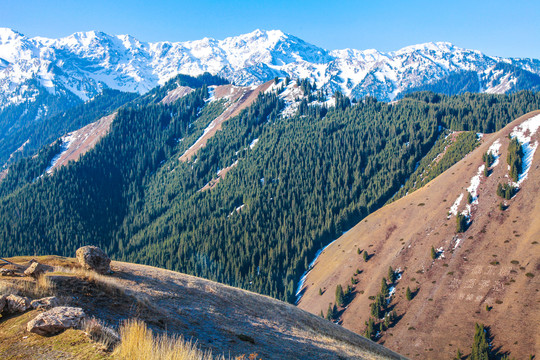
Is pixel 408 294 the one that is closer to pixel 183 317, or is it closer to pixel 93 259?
pixel 183 317

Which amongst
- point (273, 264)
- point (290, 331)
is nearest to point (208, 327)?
point (290, 331)

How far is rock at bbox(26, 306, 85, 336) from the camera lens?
461 inches

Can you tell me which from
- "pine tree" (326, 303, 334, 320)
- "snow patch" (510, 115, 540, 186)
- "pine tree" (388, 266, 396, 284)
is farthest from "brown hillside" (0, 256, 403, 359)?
"snow patch" (510, 115, 540, 186)

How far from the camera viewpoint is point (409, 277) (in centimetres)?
12175

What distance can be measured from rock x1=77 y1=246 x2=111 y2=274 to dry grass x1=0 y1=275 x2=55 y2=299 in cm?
787

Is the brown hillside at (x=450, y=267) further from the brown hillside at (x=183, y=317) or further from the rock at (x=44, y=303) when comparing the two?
the rock at (x=44, y=303)

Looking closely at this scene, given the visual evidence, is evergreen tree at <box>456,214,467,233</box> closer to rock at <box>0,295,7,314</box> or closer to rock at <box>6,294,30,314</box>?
rock at <box>6,294,30,314</box>

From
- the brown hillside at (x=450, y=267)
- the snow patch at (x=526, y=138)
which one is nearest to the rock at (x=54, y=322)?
the brown hillside at (x=450, y=267)

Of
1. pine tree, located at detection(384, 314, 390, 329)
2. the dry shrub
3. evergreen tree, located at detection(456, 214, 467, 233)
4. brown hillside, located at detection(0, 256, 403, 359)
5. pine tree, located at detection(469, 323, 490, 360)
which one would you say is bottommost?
pine tree, located at detection(384, 314, 390, 329)

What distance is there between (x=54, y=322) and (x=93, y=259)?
1696 centimetres

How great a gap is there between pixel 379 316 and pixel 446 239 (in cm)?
4308

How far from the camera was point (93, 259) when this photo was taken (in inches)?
1071

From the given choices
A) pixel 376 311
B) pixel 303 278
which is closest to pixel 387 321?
pixel 376 311

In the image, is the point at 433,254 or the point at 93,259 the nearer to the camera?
the point at 93,259
